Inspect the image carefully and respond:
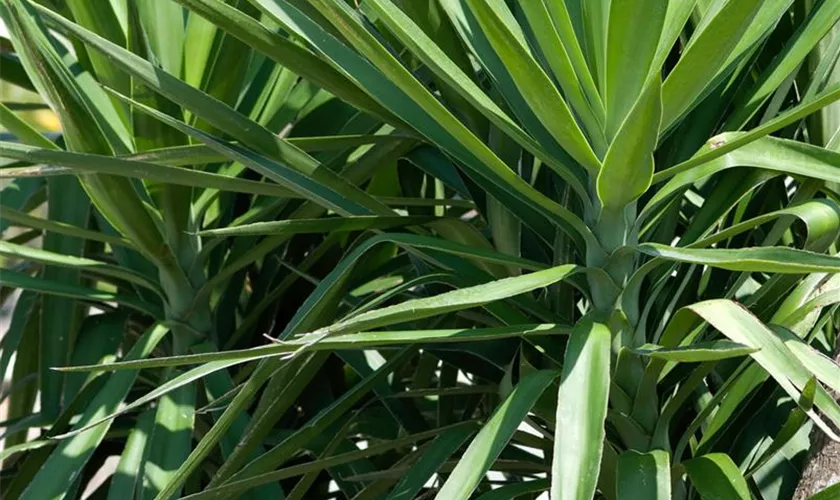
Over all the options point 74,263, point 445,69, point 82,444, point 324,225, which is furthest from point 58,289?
point 445,69

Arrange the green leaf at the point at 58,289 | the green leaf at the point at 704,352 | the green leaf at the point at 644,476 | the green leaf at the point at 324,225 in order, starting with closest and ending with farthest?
the green leaf at the point at 704,352 → the green leaf at the point at 644,476 → the green leaf at the point at 324,225 → the green leaf at the point at 58,289

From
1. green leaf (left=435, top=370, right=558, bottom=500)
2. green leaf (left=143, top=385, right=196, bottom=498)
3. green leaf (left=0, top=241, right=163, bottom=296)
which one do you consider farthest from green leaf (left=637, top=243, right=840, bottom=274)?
green leaf (left=0, top=241, right=163, bottom=296)

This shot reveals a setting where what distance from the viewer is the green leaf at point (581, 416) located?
1.98 feet

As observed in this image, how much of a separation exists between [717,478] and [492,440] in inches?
6.5

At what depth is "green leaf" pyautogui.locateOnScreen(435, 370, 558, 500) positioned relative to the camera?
25.7 inches

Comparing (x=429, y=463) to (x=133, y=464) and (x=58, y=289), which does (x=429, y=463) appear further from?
(x=58, y=289)

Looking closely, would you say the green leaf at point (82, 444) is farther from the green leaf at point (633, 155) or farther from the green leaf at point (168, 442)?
the green leaf at point (633, 155)

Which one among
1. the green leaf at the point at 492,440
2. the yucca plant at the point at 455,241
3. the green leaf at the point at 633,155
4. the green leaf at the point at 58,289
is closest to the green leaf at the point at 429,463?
the yucca plant at the point at 455,241

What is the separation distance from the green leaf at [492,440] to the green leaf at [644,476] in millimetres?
76

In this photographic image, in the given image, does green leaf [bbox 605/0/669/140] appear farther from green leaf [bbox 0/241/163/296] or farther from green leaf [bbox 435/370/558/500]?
green leaf [bbox 0/241/163/296]

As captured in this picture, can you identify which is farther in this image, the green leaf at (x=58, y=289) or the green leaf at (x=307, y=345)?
the green leaf at (x=58, y=289)

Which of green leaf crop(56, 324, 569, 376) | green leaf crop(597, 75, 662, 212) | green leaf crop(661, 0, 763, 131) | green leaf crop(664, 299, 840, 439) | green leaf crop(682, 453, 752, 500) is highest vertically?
green leaf crop(661, 0, 763, 131)

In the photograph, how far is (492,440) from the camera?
0.68 meters

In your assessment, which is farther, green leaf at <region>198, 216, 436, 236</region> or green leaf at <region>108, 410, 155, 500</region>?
green leaf at <region>108, 410, 155, 500</region>
